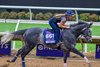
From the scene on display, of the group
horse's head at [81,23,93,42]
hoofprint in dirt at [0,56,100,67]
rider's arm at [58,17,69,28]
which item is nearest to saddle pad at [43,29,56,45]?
rider's arm at [58,17,69,28]

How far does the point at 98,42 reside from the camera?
10.7 metres

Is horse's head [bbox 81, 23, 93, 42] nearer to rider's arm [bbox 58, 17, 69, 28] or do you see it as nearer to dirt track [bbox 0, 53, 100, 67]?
rider's arm [bbox 58, 17, 69, 28]

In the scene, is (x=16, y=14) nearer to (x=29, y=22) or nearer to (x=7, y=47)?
(x=29, y=22)

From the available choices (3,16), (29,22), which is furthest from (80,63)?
(3,16)

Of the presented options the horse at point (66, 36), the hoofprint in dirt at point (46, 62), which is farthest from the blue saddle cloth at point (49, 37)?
the hoofprint in dirt at point (46, 62)

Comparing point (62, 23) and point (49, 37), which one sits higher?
point (62, 23)

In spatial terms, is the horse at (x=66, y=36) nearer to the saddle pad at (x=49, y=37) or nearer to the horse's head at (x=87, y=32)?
the horse's head at (x=87, y=32)

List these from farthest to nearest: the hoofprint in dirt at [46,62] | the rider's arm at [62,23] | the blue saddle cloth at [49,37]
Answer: the hoofprint in dirt at [46,62] < the blue saddle cloth at [49,37] < the rider's arm at [62,23]

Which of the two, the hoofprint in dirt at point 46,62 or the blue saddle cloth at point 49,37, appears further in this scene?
the hoofprint in dirt at point 46,62

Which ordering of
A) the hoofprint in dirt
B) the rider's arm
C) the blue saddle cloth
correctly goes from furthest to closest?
the hoofprint in dirt, the blue saddle cloth, the rider's arm

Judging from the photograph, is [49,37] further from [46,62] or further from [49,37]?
[46,62]

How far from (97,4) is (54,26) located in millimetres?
15959

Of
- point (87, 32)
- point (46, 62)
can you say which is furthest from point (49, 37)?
point (46, 62)

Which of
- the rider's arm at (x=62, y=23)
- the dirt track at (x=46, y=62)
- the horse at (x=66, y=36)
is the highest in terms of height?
the rider's arm at (x=62, y=23)
